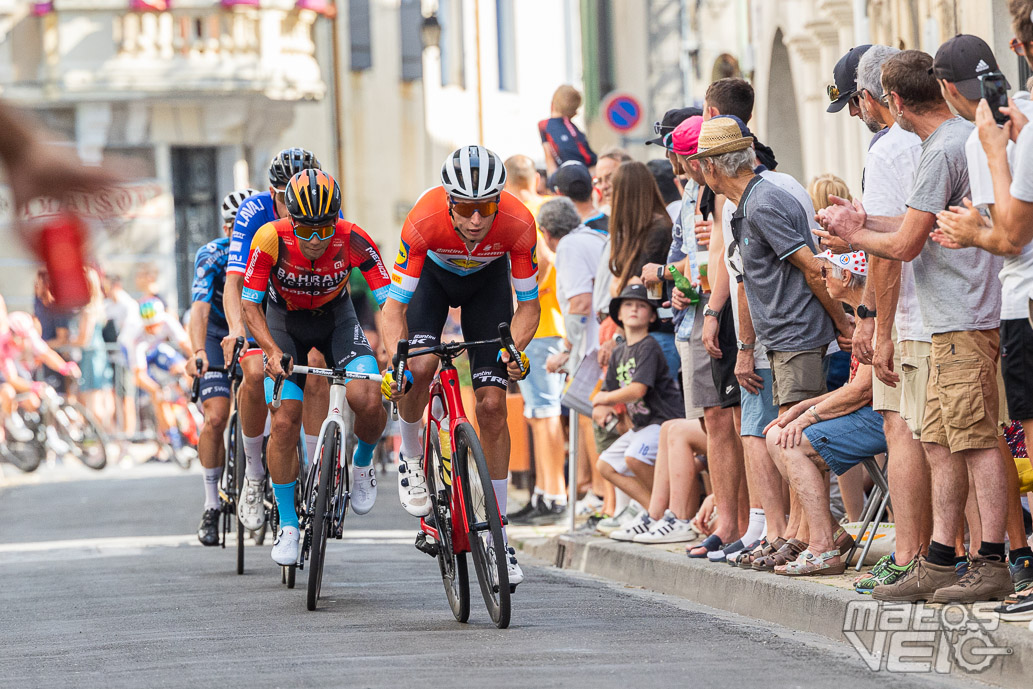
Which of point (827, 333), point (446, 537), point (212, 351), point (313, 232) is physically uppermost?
point (313, 232)

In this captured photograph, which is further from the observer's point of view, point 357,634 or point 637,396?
point 637,396

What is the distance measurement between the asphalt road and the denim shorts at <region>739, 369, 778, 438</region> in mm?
957

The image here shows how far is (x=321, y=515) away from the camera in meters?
8.42

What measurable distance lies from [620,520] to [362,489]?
2.21 meters

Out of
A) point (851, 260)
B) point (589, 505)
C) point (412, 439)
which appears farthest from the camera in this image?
point (589, 505)

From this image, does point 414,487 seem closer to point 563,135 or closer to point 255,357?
point 255,357

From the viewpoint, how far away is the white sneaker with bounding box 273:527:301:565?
941cm

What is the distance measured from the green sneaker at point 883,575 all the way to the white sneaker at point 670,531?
292cm

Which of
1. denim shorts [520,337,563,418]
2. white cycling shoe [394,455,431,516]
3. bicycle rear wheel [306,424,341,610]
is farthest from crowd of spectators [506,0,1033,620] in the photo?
bicycle rear wheel [306,424,341,610]

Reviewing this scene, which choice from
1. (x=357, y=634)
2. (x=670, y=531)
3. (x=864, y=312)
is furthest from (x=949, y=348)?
(x=670, y=531)

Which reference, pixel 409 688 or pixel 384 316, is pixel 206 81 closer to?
pixel 384 316

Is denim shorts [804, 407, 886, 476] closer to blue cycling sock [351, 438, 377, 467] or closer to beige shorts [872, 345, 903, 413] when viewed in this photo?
beige shorts [872, 345, 903, 413]

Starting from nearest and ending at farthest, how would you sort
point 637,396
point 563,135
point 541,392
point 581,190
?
point 637,396, point 581,190, point 541,392, point 563,135

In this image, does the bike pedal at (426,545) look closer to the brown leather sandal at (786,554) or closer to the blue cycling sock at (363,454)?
the blue cycling sock at (363,454)
